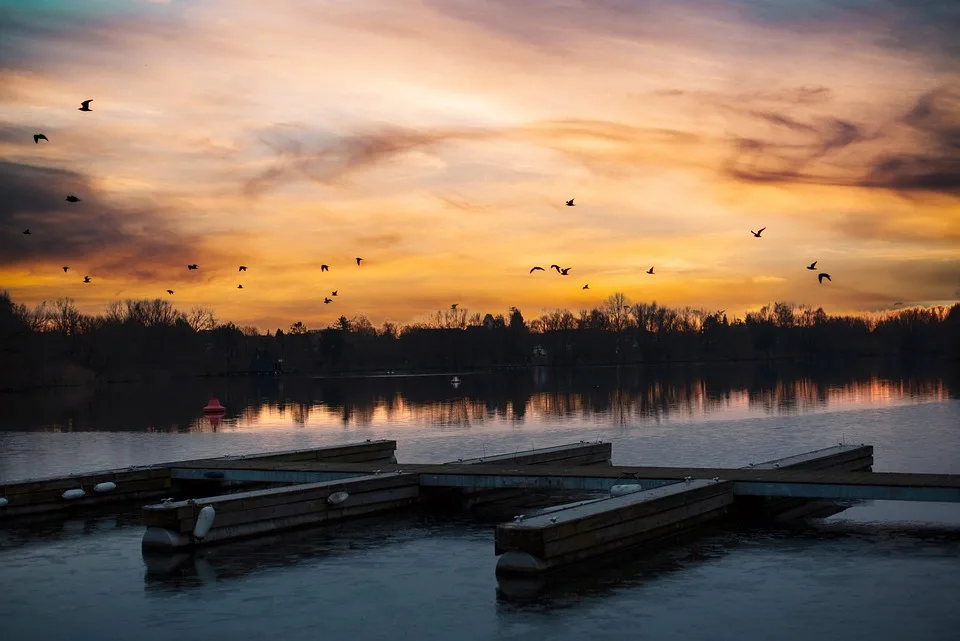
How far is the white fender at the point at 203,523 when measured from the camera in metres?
18.9

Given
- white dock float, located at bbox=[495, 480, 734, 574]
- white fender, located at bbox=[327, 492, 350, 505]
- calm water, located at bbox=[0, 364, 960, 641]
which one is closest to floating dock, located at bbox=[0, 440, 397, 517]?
calm water, located at bbox=[0, 364, 960, 641]

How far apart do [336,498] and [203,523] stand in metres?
3.30

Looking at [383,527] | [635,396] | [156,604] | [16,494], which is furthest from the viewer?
[635,396]

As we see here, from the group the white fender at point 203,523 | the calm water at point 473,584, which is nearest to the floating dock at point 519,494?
the white fender at point 203,523

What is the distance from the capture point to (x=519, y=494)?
2552 centimetres

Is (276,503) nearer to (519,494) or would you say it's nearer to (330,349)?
(519,494)

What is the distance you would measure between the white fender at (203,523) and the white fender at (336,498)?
10.1 feet

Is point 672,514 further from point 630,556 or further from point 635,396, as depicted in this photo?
point 635,396

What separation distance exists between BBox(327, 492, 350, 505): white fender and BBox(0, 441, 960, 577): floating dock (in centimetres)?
2

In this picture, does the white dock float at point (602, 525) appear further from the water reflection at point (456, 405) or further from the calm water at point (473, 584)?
the water reflection at point (456, 405)

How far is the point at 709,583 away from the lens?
15898 mm

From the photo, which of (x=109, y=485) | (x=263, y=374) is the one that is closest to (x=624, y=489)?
(x=109, y=485)

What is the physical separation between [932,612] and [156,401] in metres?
73.9

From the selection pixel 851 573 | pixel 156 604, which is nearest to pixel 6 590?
pixel 156 604
